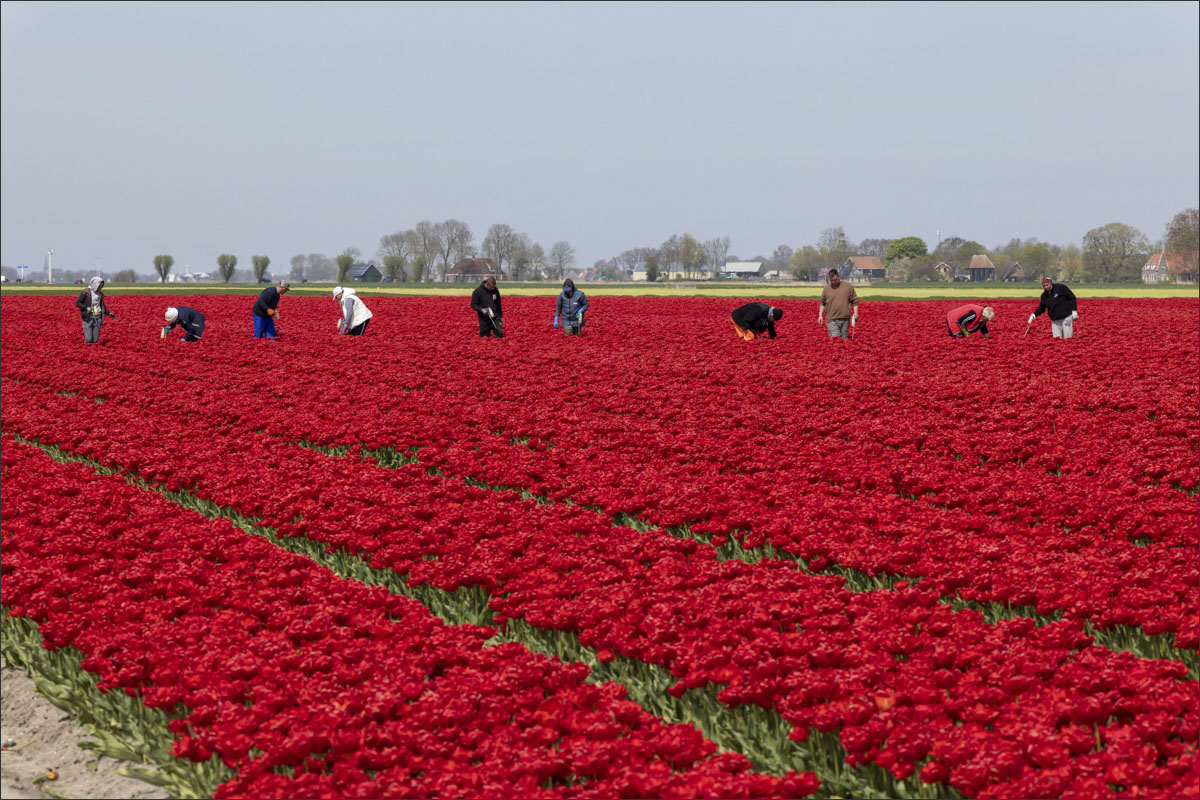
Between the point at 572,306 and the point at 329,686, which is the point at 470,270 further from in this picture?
the point at 329,686

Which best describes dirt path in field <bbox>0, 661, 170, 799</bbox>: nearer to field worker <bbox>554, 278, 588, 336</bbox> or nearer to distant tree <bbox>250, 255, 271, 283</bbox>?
field worker <bbox>554, 278, 588, 336</bbox>

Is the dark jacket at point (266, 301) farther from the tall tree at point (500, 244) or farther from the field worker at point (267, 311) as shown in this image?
the tall tree at point (500, 244)

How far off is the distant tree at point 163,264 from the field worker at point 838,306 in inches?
6156

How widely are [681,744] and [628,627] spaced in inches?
58.3

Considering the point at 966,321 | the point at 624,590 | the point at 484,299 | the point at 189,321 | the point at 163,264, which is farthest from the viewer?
the point at 163,264

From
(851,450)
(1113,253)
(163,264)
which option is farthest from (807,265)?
(851,450)

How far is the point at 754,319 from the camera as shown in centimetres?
2522

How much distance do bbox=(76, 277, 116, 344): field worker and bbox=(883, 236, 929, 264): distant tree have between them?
17565 cm

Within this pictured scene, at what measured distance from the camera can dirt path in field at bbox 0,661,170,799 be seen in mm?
5168

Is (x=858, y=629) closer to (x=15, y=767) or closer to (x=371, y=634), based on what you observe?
(x=371, y=634)

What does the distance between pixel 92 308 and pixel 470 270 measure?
14967cm

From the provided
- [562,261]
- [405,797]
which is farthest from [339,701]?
[562,261]

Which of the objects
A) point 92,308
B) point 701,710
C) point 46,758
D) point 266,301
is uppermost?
point 266,301

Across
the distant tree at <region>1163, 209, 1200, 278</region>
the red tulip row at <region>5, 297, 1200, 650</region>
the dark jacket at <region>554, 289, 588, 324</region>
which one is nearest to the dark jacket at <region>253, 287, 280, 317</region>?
the red tulip row at <region>5, 297, 1200, 650</region>
